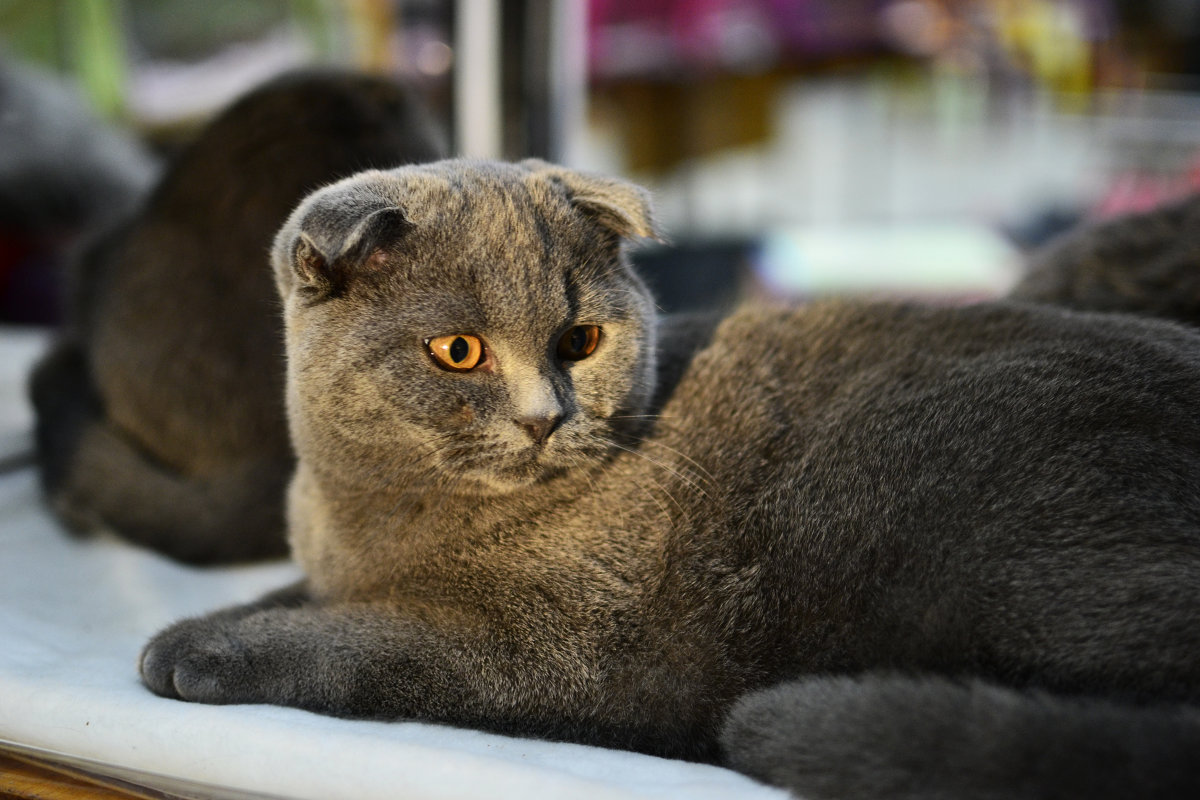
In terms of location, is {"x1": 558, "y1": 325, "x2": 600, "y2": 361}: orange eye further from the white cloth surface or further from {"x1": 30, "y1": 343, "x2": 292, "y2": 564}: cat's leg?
{"x1": 30, "y1": 343, "x2": 292, "y2": 564}: cat's leg

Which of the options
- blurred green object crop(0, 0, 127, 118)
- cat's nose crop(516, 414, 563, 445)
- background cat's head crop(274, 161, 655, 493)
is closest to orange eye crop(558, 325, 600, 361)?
background cat's head crop(274, 161, 655, 493)

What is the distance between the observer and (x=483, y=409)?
1.08 meters

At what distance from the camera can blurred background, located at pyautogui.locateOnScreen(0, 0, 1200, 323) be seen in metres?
2.45

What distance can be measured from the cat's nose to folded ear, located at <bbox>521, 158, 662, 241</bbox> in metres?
0.27

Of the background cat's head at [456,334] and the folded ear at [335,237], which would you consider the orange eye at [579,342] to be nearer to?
the background cat's head at [456,334]

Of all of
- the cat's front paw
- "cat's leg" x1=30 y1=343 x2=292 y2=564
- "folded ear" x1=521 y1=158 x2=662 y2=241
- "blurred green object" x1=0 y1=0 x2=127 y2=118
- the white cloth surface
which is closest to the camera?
the white cloth surface

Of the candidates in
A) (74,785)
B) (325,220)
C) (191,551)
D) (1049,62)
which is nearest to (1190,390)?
(325,220)

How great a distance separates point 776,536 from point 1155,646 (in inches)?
15.4

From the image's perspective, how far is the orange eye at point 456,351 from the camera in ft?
3.60

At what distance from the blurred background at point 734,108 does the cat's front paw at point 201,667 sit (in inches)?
33.9

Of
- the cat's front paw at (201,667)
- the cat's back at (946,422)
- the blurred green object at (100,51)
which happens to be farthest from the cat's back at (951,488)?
the blurred green object at (100,51)

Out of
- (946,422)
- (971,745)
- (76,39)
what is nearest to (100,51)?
(76,39)

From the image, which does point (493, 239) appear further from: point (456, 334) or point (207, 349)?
point (207, 349)

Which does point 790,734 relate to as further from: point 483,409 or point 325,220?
point 325,220
